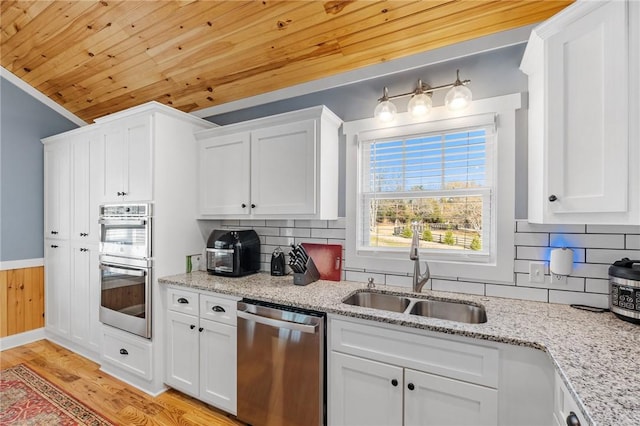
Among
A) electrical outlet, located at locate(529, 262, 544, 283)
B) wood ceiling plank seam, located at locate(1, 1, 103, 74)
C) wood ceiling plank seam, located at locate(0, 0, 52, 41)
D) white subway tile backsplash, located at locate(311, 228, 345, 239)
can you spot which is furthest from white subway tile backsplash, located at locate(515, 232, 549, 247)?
wood ceiling plank seam, located at locate(0, 0, 52, 41)

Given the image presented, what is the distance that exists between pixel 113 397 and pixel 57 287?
1.71m

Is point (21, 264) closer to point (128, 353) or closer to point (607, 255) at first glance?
point (128, 353)

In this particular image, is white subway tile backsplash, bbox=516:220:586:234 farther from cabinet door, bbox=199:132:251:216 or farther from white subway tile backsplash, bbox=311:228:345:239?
cabinet door, bbox=199:132:251:216

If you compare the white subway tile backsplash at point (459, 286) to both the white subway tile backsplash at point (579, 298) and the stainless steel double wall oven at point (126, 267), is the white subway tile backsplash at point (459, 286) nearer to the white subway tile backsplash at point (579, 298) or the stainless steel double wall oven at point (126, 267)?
the white subway tile backsplash at point (579, 298)

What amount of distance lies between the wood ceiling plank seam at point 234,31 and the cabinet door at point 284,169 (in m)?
0.67

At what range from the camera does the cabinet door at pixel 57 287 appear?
124 inches

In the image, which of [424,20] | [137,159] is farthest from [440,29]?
[137,159]

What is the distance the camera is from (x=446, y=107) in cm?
200

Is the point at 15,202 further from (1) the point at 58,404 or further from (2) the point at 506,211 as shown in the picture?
(2) the point at 506,211

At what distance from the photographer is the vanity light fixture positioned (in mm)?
1866

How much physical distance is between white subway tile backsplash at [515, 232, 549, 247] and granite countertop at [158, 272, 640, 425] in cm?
35

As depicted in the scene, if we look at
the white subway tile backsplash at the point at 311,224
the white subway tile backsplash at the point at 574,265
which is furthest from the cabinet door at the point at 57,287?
the white subway tile backsplash at the point at 574,265

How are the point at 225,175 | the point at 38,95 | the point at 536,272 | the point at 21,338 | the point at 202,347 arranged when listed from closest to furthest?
the point at 536,272
the point at 202,347
the point at 225,175
the point at 21,338
the point at 38,95

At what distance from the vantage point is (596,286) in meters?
1.65
